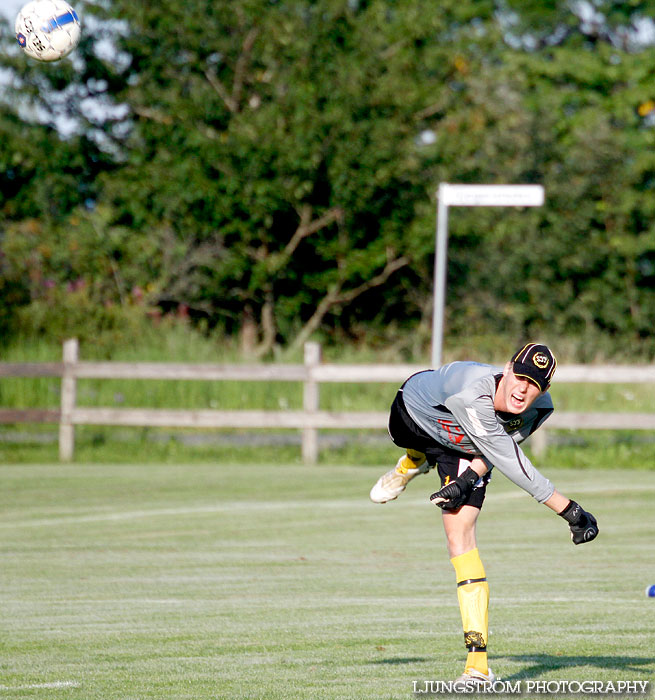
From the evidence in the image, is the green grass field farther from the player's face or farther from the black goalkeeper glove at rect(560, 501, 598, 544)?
the player's face

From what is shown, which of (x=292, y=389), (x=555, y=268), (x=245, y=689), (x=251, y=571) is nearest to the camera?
(x=245, y=689)

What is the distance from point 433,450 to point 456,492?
0.67 m

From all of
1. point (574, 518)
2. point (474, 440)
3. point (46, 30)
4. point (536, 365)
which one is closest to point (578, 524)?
point (574, 518)

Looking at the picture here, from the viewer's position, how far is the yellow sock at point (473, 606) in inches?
243

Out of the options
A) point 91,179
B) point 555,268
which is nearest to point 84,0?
point 91,179

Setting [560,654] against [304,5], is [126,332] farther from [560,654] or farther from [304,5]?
[560,654]

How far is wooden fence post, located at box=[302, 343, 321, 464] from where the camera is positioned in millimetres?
18250

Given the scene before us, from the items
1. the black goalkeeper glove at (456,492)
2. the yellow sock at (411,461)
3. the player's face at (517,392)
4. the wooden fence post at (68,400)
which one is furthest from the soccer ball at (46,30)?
the wooden fence post at (68,400)

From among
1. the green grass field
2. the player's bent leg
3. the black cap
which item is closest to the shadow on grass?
the green grass field

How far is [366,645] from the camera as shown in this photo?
741cm

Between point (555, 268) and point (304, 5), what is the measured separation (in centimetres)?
1119

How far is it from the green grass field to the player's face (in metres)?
1.45

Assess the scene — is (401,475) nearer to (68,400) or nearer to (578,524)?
(578,524)

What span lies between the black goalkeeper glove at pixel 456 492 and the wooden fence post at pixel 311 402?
11.6m
